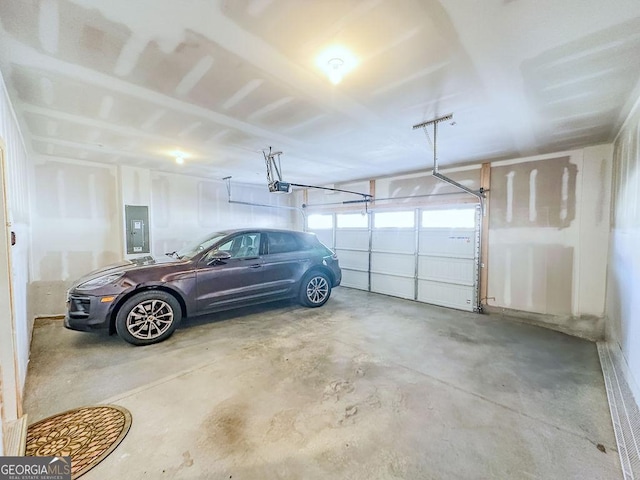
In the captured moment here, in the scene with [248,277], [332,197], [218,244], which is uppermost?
[332,197]

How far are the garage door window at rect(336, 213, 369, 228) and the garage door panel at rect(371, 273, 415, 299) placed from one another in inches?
49.2

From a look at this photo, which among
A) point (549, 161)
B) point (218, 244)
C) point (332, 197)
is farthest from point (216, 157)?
point (549, 161)

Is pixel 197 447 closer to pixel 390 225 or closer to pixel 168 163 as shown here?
pixel 168 163

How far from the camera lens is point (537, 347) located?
11.4 feet

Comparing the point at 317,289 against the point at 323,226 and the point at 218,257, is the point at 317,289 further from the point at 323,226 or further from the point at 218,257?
the point at 323,226

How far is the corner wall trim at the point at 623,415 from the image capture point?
1671 millimetres

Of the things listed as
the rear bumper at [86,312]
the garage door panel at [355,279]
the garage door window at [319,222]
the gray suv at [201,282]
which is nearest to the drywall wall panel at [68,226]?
the gray suv at [201,282]

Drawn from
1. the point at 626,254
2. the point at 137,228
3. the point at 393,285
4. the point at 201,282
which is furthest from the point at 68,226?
the point at 626,254

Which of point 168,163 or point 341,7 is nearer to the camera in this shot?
point 341,7

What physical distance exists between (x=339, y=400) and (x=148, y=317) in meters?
2.55

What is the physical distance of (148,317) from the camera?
3.39m

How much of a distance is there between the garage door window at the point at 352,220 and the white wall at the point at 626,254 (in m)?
4.10

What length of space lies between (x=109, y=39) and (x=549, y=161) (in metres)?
5.35

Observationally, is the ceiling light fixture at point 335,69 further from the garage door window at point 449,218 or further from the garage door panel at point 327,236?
the garage door panel at point 327,236
